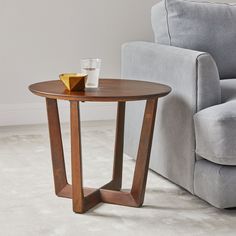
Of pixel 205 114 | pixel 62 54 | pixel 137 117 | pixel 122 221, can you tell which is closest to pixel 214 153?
pixel 205 114

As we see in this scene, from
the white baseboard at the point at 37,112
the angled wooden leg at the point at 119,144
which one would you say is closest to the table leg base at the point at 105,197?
the angled wooden leg at the point at 119,144

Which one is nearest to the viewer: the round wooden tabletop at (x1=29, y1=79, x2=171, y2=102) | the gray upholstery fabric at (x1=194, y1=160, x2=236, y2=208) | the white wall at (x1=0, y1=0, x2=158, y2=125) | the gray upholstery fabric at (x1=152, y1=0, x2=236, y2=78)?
the round wooden tabletop at (x1=29, y1=79, x2=171, y2=102)

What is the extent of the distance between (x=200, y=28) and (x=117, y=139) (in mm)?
669

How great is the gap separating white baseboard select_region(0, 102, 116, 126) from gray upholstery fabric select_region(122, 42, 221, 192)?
115 cm

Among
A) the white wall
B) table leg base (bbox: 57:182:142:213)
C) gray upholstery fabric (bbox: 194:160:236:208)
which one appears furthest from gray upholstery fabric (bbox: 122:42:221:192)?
the white wall

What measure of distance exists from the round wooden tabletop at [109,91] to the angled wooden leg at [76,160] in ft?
0.23

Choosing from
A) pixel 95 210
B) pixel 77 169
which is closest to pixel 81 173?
pixel 77 169

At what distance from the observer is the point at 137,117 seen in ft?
9.07

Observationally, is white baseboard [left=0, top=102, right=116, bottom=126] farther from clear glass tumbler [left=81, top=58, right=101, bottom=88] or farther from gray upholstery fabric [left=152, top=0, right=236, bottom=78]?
clear glass tumbler [left=81, top=58, right=101, bottom=88]

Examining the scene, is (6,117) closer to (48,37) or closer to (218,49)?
(48,37)

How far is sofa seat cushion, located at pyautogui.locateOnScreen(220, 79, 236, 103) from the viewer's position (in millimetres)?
2400

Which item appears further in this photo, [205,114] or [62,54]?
[62,54]

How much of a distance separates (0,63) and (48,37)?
36cm

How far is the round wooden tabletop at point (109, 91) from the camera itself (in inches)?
81.3
